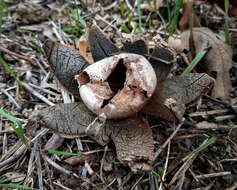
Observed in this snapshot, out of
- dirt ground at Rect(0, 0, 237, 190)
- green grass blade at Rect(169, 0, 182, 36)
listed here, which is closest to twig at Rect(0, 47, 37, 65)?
dirt ground at Rect(0, 0, 237, 190)

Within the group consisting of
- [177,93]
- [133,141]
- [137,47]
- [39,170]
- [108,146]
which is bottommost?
[39,170]

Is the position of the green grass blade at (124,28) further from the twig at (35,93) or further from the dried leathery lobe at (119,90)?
the twig at (35,93)

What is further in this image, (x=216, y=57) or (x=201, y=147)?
(x=216, y=57)

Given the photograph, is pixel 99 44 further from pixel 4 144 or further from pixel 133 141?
pixel 4 144

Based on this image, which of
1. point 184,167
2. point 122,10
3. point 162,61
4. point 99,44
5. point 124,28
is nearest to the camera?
point 184,167

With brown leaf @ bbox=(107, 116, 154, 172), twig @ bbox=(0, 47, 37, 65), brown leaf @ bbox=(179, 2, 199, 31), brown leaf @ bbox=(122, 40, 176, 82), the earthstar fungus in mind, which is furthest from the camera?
brown leaf @ bbox=(179, 2, 199, 31)

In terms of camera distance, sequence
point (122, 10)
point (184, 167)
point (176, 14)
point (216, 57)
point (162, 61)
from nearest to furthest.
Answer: point (184, 167)
point (162, 61)
point (216, 57)
point (176, 14)
point (122, 10)

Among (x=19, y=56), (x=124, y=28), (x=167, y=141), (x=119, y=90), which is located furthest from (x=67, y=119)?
(x=124, y=28)

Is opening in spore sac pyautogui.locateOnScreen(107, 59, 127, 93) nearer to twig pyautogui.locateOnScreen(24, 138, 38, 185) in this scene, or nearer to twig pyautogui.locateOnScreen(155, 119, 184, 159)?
twig pyautogui.locateOnScreen(155, 119, 184, 159)
